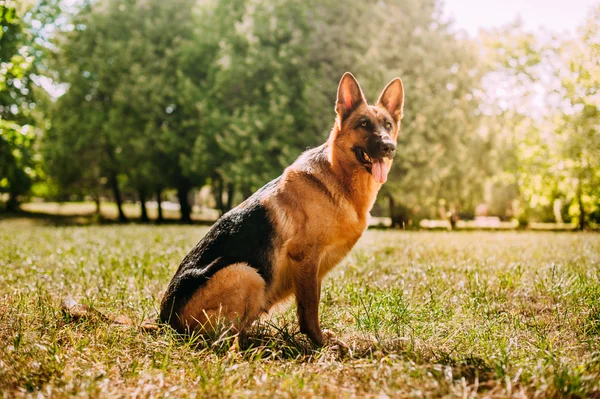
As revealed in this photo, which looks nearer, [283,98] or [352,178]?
[352,178]

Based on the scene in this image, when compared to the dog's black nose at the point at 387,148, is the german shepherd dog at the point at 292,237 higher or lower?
lower

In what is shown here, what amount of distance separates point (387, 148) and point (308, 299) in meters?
1.43

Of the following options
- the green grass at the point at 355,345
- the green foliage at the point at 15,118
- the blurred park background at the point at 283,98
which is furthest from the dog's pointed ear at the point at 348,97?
the blurred park background at the point at 283,98

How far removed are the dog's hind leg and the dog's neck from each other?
1.11 meters

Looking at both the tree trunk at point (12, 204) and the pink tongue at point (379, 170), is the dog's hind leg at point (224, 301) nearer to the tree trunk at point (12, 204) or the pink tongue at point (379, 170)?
the pink tongue at point (379, 170)

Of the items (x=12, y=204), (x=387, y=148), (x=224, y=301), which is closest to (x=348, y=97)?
(x=387, y=148)

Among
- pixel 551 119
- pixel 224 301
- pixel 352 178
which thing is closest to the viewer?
pixel 224 301

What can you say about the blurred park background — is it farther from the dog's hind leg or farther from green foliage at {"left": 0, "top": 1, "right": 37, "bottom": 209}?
the dog's hind leg

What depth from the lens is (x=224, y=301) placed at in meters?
3.64

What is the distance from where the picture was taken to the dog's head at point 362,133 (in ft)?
13.1

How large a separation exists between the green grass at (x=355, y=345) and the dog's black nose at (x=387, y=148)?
1.39m

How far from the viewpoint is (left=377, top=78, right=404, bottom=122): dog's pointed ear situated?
174 inches

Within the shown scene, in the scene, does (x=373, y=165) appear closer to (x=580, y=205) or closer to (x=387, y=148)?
(x=387, y=148)

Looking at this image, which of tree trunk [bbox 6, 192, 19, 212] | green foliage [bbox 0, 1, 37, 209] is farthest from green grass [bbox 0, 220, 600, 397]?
tree trunk [bbox 6, 192, 19, 212]
